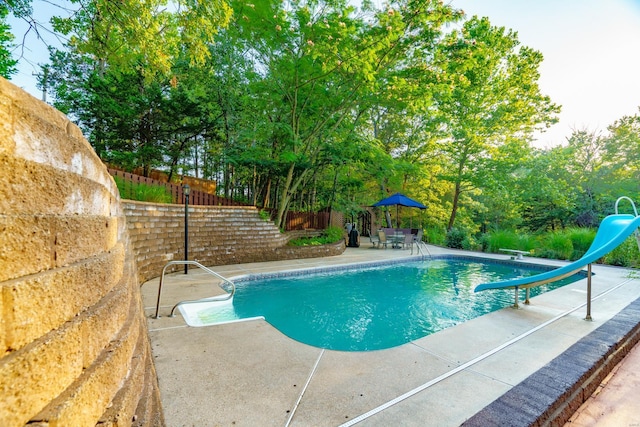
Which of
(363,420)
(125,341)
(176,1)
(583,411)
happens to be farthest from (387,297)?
(176,1)

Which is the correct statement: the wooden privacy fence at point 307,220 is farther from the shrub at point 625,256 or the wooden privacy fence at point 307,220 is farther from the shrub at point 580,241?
the shrub at point 625,256

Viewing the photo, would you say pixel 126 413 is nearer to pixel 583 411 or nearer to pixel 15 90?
pixel 15 90

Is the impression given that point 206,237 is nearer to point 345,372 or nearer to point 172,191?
point 172,191

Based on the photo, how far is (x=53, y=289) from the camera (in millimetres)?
800

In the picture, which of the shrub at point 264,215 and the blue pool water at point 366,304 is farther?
the shrub at point 264,215

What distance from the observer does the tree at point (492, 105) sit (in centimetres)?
1167

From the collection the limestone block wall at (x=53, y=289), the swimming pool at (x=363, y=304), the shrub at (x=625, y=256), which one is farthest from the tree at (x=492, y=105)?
the limestone block wall at (x=53, y=289)

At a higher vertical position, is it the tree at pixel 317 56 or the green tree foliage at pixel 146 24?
the tree at pixel 317 56

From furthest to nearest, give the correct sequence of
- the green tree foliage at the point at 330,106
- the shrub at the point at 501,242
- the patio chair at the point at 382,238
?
the patio chair at the point at 382,238 → the shrub at the point at 501,242 → the green tree foliage at the point at 330,106

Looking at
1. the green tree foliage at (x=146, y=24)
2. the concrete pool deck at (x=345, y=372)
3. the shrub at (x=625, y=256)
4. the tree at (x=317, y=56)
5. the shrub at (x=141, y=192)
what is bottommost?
the concrete pool deck at (x=345, y=372)

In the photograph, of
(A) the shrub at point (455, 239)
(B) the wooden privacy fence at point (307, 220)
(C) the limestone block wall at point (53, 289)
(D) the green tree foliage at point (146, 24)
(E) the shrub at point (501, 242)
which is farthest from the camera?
(A) the shrub at point (455, 239)

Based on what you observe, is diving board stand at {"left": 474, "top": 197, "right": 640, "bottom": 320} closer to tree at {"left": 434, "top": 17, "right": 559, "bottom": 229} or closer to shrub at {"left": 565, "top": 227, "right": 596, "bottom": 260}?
shrub at {"left": 565, "top": 227, "right": 596, "bottom": 260}

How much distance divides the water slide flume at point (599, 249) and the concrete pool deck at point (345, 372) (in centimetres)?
48

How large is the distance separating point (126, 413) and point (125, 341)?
0.27 meters
